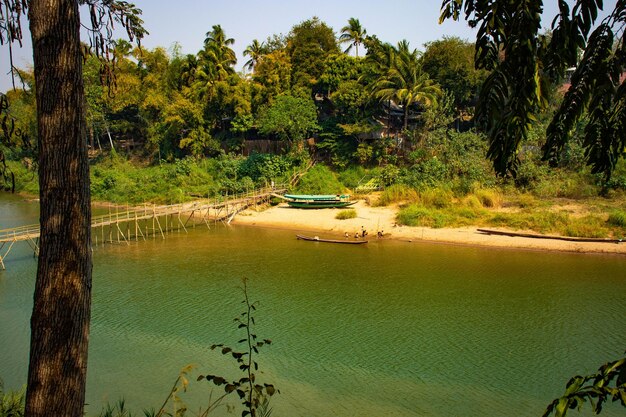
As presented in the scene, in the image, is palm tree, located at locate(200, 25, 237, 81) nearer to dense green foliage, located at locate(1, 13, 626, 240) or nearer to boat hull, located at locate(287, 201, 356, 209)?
dense green foliage, located at locate(1, 13, 626, 240)

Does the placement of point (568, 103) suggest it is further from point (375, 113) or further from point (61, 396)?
point (375, 113)

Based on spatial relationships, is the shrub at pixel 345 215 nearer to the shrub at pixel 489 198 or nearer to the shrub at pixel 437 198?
the shrub at pixel 437 198

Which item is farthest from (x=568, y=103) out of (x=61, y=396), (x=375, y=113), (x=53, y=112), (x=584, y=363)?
(x=375, y=113)

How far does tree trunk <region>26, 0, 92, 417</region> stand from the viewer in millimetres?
3488

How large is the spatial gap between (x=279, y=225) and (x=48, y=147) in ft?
78.0

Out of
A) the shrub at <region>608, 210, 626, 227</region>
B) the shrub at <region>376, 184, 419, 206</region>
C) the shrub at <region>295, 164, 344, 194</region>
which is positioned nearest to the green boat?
the shrub at <region>376, 184, 419, 206</region>

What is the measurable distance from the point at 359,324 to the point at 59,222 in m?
10.8

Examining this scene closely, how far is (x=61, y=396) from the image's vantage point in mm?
3508

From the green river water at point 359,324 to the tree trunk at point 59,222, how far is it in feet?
21.0

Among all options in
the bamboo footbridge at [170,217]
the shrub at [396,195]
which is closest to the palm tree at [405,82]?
the shrub at [396,195]

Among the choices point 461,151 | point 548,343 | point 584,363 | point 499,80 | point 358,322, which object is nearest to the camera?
point 499,80

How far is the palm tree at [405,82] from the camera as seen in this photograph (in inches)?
1159

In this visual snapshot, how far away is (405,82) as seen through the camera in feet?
98.0

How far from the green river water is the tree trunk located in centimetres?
641
